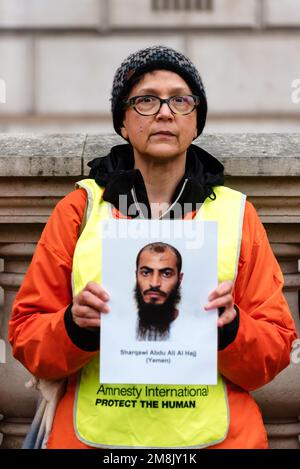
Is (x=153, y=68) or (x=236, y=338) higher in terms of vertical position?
(x=153, y=68)

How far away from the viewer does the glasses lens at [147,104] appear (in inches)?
94.6

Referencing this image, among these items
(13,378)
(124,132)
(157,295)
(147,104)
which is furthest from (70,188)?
(157,295)

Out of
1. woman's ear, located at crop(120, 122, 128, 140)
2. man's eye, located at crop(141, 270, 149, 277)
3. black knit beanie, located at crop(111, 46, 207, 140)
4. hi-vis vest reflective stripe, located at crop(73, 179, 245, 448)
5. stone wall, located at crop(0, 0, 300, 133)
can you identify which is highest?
black knit beanie, located at crop(111, 46, 207, 140)

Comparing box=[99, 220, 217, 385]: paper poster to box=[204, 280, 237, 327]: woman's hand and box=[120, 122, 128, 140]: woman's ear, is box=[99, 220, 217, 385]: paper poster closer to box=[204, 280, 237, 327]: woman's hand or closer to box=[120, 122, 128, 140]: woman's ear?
box=[204, 280, 237, 327]: woman's hand

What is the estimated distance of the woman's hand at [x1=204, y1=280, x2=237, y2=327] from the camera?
7.16 ft

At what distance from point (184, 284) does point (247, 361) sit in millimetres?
250

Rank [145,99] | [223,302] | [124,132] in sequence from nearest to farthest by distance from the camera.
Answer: [223,302]
[145,99]
[124,132]

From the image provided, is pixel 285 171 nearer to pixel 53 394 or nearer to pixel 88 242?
pixel 88 242

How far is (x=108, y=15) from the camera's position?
8.87 m

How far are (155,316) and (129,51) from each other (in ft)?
22.7

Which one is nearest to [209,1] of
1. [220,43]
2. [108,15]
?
[220,43]

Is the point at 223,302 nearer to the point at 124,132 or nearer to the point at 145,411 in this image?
the point at 145,411

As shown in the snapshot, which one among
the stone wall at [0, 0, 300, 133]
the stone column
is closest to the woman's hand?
the stone column

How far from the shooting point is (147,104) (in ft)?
7.93
